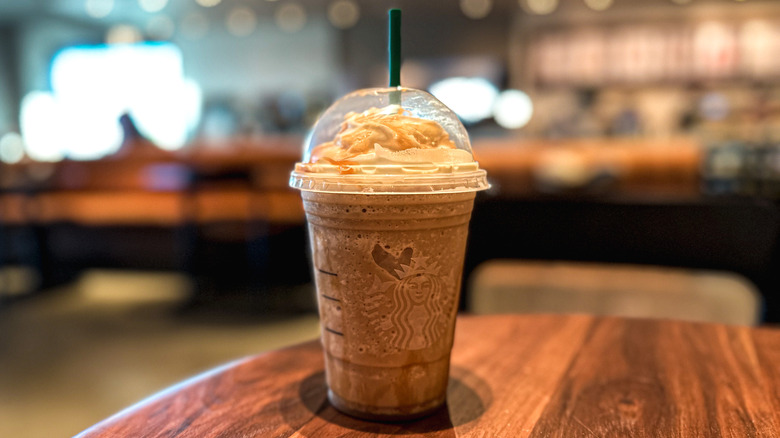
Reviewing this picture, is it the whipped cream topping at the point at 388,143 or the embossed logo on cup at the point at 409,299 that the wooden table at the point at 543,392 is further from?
the whipped cream topping at the point at 388,143

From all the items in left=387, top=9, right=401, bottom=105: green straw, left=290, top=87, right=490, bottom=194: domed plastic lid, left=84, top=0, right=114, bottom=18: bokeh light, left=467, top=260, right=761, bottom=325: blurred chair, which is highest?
left=84, top=0, right=114, bottom=18: bokeh light

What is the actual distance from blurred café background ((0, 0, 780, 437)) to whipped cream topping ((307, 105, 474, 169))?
151 cm

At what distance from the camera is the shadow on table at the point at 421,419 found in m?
0.64

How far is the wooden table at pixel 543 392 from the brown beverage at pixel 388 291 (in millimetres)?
38

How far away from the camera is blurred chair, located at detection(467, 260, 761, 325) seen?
1989mm

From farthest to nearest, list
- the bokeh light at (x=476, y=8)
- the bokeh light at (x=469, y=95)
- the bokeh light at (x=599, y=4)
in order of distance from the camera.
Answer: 1. the bokeh light at (x=469, y=95)
2. the bokeh light at (x=476, y=8)
3. the bokeh light at (x=599, y=4)

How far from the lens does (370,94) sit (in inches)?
29.5

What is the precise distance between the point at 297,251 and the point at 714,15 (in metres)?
6.17

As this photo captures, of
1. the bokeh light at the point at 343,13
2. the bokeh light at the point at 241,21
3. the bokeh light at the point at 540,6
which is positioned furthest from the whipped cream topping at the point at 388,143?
the bokeh light at the point at 241,21

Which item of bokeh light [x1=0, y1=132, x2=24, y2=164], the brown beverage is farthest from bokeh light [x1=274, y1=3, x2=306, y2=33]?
the brown beverage

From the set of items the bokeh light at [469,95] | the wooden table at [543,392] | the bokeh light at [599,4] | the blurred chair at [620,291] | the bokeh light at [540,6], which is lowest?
the blurred chair at [620,291]

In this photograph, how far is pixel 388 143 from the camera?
2.15ft

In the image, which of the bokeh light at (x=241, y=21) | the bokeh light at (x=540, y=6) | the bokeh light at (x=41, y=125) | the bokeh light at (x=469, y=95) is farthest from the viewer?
the bokeh light at (x=41, y=125)

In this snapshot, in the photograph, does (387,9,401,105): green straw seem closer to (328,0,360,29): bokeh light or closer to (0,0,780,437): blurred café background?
(0,0,780,437): blurred café background
